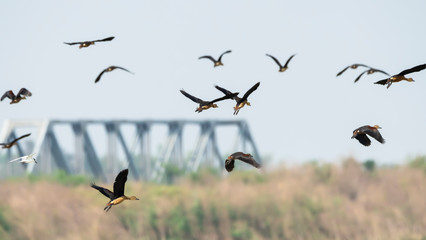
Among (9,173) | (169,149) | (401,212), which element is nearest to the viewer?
(401,212)

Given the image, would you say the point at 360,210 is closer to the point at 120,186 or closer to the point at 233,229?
the point at 233,229

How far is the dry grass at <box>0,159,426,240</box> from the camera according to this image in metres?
41.4

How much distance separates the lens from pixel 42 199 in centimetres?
4319

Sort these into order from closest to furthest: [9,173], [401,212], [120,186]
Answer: [120,186], [401,212], [9,173]

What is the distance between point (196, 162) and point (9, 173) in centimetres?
1856

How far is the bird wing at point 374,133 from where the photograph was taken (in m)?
16.6

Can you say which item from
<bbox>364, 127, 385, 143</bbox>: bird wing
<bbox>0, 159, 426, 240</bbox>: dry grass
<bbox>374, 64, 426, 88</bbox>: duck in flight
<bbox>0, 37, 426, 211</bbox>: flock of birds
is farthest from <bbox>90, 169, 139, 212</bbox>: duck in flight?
<bbox>0, 159, 426, 240</bbox>: dry grass

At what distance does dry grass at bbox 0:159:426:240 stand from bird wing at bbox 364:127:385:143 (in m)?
22.9

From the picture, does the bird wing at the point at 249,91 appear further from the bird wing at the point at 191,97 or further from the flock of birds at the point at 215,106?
the bird wing at the point at 191,97

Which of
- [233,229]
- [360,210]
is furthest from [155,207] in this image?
[360,210]

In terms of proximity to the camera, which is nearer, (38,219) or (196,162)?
(38,219)

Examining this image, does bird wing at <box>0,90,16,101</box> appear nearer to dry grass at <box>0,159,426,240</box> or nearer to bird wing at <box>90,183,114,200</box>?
bird wing at <box>90,183,114,200</box>

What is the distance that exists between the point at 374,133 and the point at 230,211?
1128 inches

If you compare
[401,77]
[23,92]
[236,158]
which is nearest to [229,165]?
[236,158]
